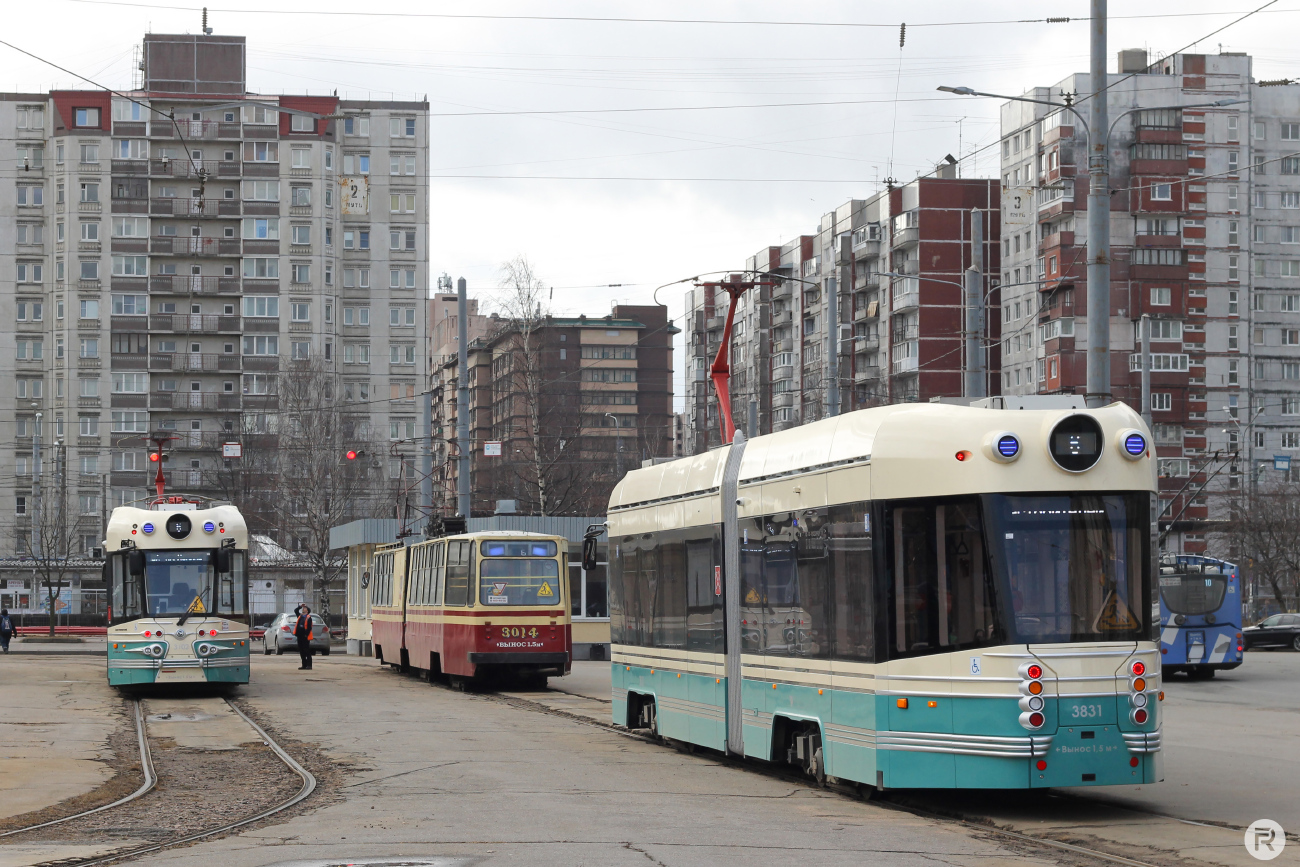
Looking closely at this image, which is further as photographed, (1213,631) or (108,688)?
(1213,631)

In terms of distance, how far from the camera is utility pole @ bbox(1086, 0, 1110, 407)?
708 inches

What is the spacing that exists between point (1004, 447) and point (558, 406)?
65.4m

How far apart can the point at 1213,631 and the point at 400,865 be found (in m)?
29.1

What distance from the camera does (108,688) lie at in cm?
3164

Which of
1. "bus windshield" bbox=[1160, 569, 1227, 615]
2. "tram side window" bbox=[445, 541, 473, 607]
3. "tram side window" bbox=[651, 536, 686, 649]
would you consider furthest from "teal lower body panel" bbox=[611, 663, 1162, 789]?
"bus windshield" bbox=[1160, 569, 1227, 615]

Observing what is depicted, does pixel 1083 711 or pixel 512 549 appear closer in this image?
pixel 1083 711

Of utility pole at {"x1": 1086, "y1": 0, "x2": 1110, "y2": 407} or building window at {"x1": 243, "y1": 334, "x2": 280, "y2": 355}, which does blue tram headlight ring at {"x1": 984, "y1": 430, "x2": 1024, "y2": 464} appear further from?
building window at {"x1": 243, "y1": 334, "x2": 280, "y2": 355}

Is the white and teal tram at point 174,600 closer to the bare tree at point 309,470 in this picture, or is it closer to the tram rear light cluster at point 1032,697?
the tram rear light cluster at point 1032,697

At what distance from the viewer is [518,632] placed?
2912 centimetres

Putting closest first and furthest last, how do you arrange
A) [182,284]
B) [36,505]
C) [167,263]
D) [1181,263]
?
[36,505] < [1181,263] < [182,284] < [167,263]

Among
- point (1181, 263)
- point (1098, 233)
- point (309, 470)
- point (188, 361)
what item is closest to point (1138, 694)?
point (1098, 233)

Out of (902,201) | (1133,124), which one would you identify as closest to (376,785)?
(1133,124)

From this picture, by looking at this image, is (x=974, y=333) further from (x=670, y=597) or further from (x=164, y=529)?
(x=164, y=529)

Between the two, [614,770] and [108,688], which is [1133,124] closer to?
[108,688]
